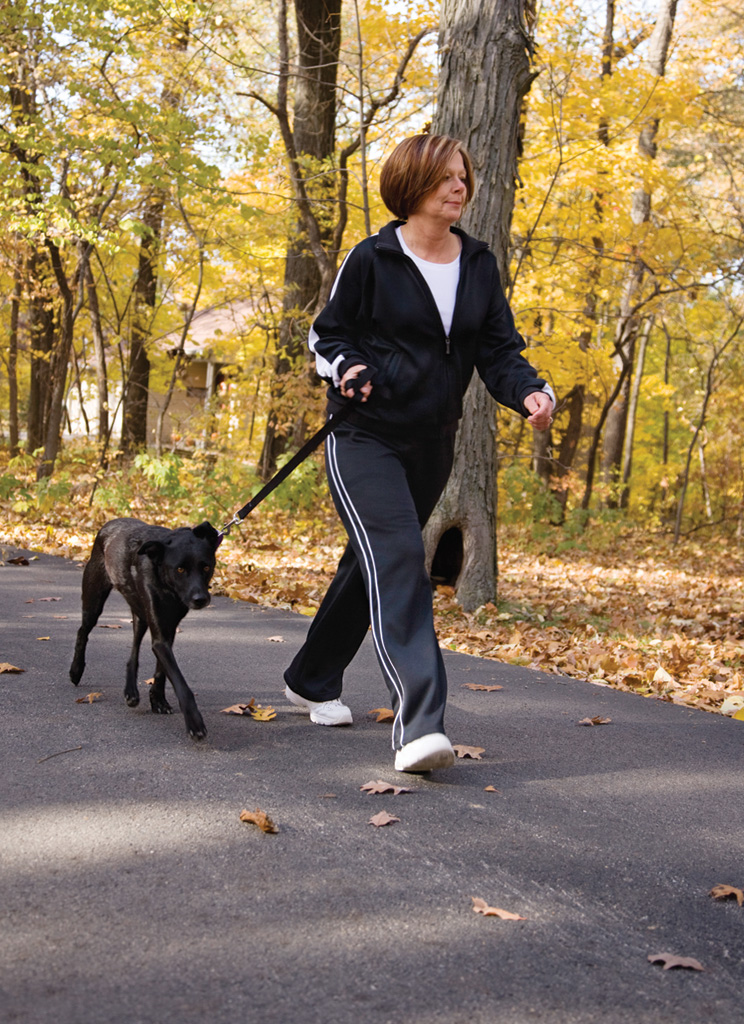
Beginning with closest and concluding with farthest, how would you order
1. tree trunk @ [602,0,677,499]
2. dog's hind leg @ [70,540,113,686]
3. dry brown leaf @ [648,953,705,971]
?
dry brown leaf @ [648,953,705,971] < dog's hind leg @ [70,540,113,686] < tree trunk @ [602,0,677,499]

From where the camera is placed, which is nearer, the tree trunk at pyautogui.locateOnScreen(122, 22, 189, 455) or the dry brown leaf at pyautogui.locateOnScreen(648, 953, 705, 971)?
the dry brown leaf at pyautogui.locateOnScreen(648, 953, 705, 971)

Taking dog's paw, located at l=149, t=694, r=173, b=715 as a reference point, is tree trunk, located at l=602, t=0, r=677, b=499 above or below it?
above

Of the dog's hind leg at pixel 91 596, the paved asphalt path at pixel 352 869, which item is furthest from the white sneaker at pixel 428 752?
the dog's hind leg at pixel 91 596

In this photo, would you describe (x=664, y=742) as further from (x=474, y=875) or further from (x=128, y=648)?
(x=128, y=648)

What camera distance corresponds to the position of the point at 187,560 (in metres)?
4.43

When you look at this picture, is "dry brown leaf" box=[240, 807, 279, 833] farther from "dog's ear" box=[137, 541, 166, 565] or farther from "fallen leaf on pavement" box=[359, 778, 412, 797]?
"dog's ear" box=[137, 541, 166, 565]

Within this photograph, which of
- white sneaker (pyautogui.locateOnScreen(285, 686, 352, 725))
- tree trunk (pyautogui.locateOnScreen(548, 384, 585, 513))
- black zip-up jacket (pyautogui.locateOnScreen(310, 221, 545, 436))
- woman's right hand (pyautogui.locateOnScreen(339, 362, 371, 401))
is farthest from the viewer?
tree trunk (pyautogui.locateOnScreen(548, 384, 585, 513))

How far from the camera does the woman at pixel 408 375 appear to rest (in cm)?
395

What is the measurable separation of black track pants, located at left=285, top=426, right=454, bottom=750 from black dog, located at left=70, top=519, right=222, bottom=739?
60 cm

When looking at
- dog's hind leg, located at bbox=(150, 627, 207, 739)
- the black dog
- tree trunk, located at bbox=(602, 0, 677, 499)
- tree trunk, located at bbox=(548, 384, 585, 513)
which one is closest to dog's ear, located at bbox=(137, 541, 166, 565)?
the black dog

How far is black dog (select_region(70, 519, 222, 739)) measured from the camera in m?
4.40

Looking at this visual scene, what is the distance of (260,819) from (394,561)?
3.71ft

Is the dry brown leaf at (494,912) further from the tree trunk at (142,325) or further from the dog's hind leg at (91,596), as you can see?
the tree trunk at (142,325)

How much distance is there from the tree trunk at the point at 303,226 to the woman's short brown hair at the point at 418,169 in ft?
38.7
